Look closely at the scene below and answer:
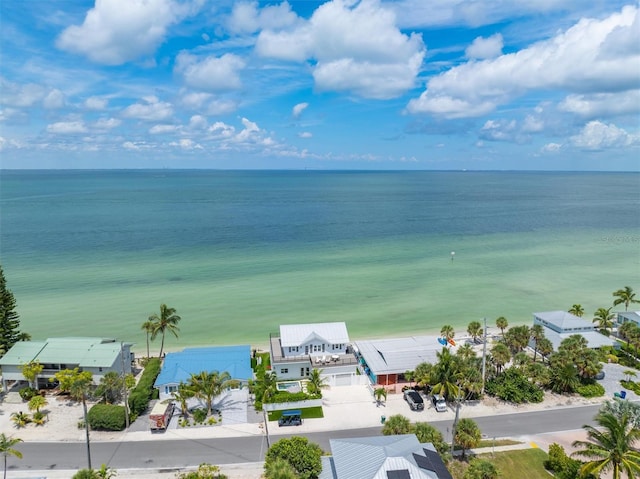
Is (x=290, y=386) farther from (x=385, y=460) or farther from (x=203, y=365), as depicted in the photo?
(x=385, y=460)

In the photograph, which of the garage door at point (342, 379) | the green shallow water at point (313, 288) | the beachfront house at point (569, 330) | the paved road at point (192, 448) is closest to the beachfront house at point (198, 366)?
the paved road at point (192, 448)

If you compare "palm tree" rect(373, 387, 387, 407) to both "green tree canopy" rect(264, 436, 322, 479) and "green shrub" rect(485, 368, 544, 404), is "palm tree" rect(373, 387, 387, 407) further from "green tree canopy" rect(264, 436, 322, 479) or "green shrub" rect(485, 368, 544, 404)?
"green tree canopy" rect(264, 436, 322, 479)

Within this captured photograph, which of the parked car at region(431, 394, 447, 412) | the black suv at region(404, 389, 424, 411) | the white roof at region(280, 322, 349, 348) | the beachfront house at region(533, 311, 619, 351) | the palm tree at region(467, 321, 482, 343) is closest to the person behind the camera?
the parked car at region(431, 394, 447, 412)

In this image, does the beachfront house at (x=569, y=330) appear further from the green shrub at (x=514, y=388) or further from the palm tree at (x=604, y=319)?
the green shrub at (x=514, y=388)

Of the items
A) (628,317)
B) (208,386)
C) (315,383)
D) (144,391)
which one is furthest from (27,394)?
(628,317)

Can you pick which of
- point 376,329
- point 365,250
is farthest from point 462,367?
point 365,250

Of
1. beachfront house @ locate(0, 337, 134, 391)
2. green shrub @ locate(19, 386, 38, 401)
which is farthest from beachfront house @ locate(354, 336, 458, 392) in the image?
green shrub @ locate(19, 386, 38, 401)
